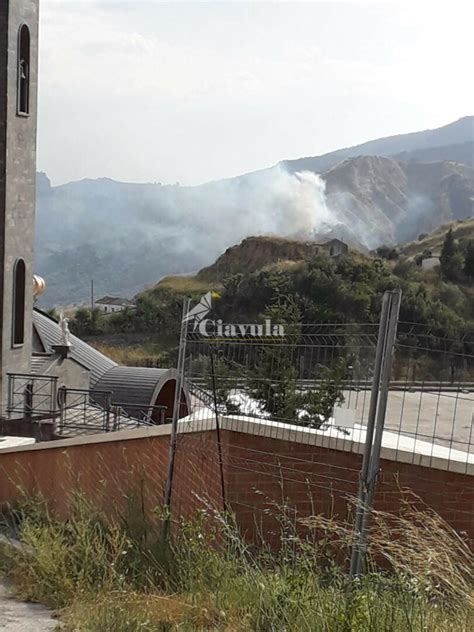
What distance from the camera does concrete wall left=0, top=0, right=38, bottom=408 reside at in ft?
73.3

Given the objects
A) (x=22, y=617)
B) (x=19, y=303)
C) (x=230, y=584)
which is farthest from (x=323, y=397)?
(x=19, y=303)

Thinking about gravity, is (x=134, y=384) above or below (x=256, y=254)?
above

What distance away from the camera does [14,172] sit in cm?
2258

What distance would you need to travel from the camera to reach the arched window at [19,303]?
23.7 m

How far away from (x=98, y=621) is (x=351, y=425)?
2325mm

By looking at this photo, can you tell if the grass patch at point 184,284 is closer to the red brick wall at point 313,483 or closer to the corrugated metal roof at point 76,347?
the corrugated metal roof at point 76,347

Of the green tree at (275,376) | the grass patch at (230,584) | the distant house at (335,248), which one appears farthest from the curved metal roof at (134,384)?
the distant house at (335,248)

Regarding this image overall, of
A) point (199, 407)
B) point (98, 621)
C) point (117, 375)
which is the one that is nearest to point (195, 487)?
point (199, 407)

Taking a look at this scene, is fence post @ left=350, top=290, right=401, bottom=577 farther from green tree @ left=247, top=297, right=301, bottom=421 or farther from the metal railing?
the metal railing

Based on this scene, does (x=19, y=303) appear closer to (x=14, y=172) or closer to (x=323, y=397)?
(x=14, y=172)

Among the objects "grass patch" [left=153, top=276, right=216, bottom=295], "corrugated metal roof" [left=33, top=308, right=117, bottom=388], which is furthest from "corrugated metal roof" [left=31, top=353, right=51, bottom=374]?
"grass patch" [left=153, top=276, right=216, bottom=295]

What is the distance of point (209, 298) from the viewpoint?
383 inches

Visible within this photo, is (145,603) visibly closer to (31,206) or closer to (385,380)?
(385,380)

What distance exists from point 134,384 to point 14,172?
1029cm
